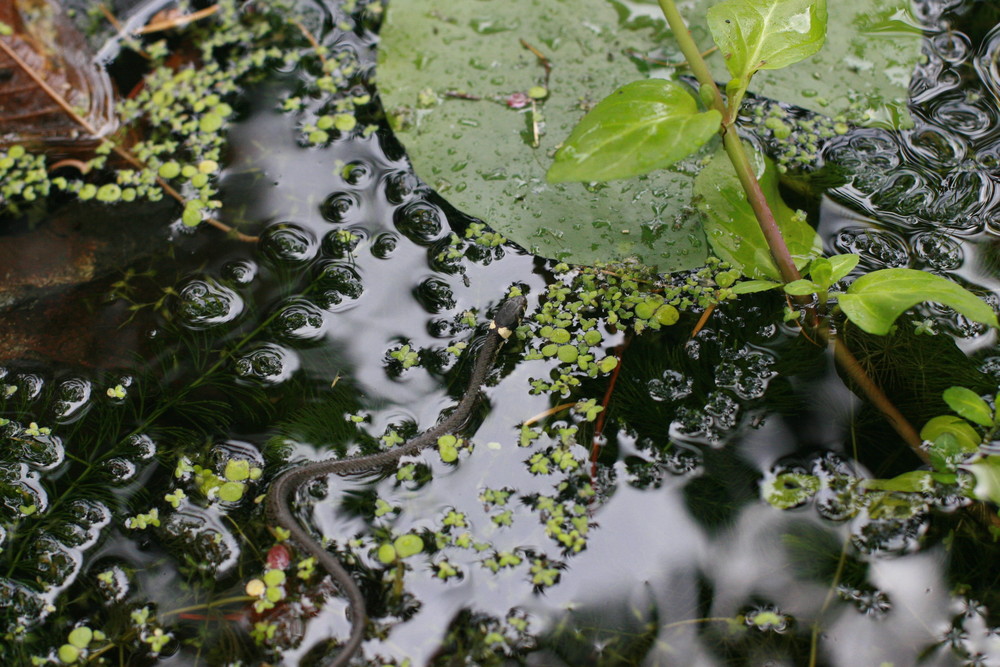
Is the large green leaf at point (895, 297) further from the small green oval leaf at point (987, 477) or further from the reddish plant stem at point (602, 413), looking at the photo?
the reddish plant stem at point (602, 413)

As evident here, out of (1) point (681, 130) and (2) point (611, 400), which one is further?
(2) point (611, 400)

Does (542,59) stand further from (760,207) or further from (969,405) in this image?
(969,405)

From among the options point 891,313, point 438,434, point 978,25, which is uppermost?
point 978,25

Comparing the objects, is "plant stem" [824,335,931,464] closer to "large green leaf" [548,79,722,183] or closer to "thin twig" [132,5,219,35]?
"large green leaf" [548,79,722,183]

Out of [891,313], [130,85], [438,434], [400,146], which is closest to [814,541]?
[891,313]

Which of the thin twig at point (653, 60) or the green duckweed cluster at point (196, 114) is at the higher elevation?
the thin twig at point (653, 60)

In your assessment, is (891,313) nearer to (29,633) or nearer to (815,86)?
(815,86)

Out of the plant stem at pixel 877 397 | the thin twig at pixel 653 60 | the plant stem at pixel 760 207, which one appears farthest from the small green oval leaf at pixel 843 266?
the thin twig at pixel 653 60
